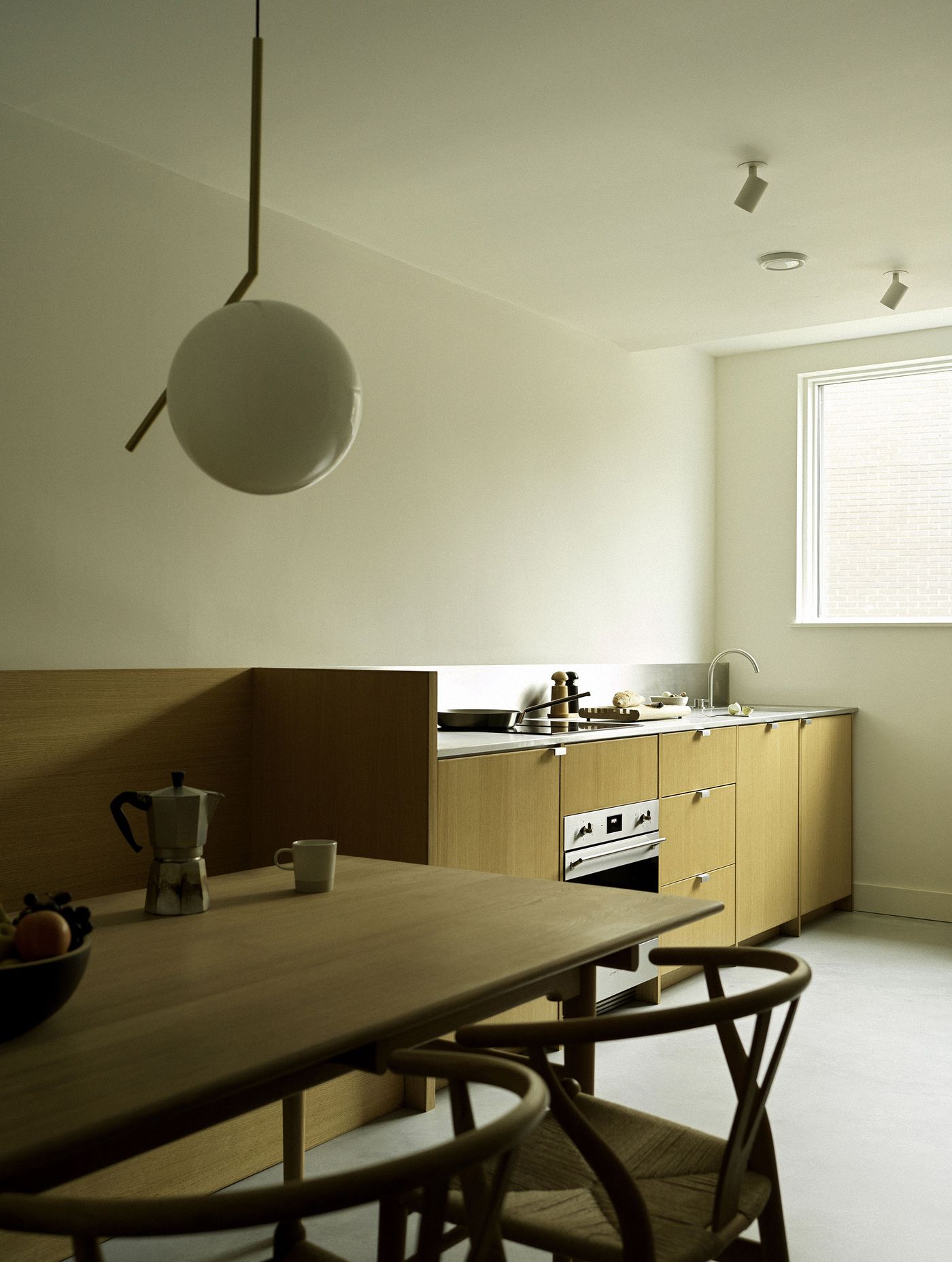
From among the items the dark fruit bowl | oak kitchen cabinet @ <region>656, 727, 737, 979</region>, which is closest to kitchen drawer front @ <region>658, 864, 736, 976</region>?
oak kitchen cabinet @ <region>656, 727, 737, 979</region>

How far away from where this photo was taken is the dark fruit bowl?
4.23 feet

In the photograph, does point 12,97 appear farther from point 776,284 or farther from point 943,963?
point 943,963

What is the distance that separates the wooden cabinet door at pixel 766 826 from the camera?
4.58m

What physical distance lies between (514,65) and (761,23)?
52cm

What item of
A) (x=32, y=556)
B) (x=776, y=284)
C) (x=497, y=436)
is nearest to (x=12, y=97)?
(x=32, y=556)

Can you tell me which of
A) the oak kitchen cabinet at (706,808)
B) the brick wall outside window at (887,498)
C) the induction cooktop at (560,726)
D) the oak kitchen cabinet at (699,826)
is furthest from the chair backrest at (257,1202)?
the brick wall outside window at (887,498)

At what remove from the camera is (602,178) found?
3172 millimetres

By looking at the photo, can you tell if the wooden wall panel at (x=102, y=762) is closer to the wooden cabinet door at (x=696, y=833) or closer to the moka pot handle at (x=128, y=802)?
the moka pot handle at (x=128, y=802)

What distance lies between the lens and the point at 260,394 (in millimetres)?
1517

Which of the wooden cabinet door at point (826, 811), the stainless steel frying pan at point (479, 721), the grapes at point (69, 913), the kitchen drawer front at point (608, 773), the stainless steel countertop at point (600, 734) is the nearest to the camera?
the grapes at point (69, 913)

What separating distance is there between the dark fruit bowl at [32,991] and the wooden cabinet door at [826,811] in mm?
4134

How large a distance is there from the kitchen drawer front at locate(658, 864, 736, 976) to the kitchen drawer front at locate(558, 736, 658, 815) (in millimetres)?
404

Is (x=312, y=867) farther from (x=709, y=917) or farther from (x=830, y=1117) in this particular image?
(x=709, y=917)

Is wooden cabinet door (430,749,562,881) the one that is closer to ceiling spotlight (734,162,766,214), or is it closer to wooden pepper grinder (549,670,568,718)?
wooden pepper grinder (549,670,568,718)
